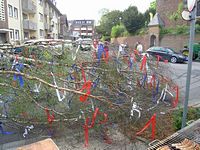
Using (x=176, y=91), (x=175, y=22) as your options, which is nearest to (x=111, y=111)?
(x=176, y=91)

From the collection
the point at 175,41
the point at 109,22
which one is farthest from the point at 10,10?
the point at 109,22

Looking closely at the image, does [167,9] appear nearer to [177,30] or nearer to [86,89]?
[177,30]

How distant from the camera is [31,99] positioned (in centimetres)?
395

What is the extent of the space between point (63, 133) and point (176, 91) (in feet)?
11.6

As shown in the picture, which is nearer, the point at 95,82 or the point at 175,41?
the point at 95,82

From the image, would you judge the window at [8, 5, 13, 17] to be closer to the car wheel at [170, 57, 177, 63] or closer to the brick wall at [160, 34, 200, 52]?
the car wheel at [170, 57, 177, 63]

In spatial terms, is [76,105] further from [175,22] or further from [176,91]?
[175,22]

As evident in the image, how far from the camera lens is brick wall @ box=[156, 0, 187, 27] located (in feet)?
89.9

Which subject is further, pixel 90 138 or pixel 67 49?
pixel 67 49

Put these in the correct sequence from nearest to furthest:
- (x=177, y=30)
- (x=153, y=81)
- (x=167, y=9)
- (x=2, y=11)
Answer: (x=153, y=81) < (x=2, y=11) < (x=177, y=30) < (x=167, y=9)

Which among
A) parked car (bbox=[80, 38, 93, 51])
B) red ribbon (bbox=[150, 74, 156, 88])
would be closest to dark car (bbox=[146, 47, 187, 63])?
red ribbon (bbox=[150, 74, 156, 88])

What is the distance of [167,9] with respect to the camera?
28.4 meters

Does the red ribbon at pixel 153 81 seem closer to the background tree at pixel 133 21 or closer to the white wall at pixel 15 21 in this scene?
the white wall at pixel 15 21

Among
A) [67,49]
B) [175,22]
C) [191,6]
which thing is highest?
[175,22]
